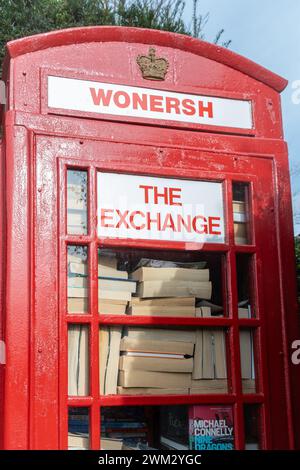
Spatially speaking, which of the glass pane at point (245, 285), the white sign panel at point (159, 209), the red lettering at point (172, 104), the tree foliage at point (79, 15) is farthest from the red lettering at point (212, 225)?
the tree foliage at point (79, 15)

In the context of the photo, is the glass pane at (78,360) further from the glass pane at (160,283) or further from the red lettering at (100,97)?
the red lettering at (100,97)

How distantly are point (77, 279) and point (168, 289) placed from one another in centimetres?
40

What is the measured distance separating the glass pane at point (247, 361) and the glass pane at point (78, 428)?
27.9 inches

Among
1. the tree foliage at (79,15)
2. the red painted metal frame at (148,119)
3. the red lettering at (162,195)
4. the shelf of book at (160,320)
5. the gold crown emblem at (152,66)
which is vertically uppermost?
the tree foliage at (79,15)

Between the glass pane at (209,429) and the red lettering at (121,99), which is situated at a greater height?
the red lettering at (121,99)

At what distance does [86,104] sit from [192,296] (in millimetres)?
962

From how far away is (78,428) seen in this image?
8.25 ft

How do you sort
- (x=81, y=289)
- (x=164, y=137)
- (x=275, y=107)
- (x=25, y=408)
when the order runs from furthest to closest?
1. (x=275, y=107)
2. (x=164, y=137)
3. (x=81, y=289)
4. (x=25, y=408)

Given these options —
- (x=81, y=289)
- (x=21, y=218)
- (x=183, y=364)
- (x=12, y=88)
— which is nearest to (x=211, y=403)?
(x=183, y=364)

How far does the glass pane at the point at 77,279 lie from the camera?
102 inches

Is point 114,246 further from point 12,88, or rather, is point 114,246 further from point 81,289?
point 12,88

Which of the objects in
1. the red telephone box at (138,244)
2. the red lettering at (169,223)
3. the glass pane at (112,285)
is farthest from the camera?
the red lettering at (169,223)

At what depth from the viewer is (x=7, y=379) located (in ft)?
7.93

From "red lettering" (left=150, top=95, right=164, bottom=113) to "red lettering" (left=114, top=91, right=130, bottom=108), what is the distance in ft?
0.37
